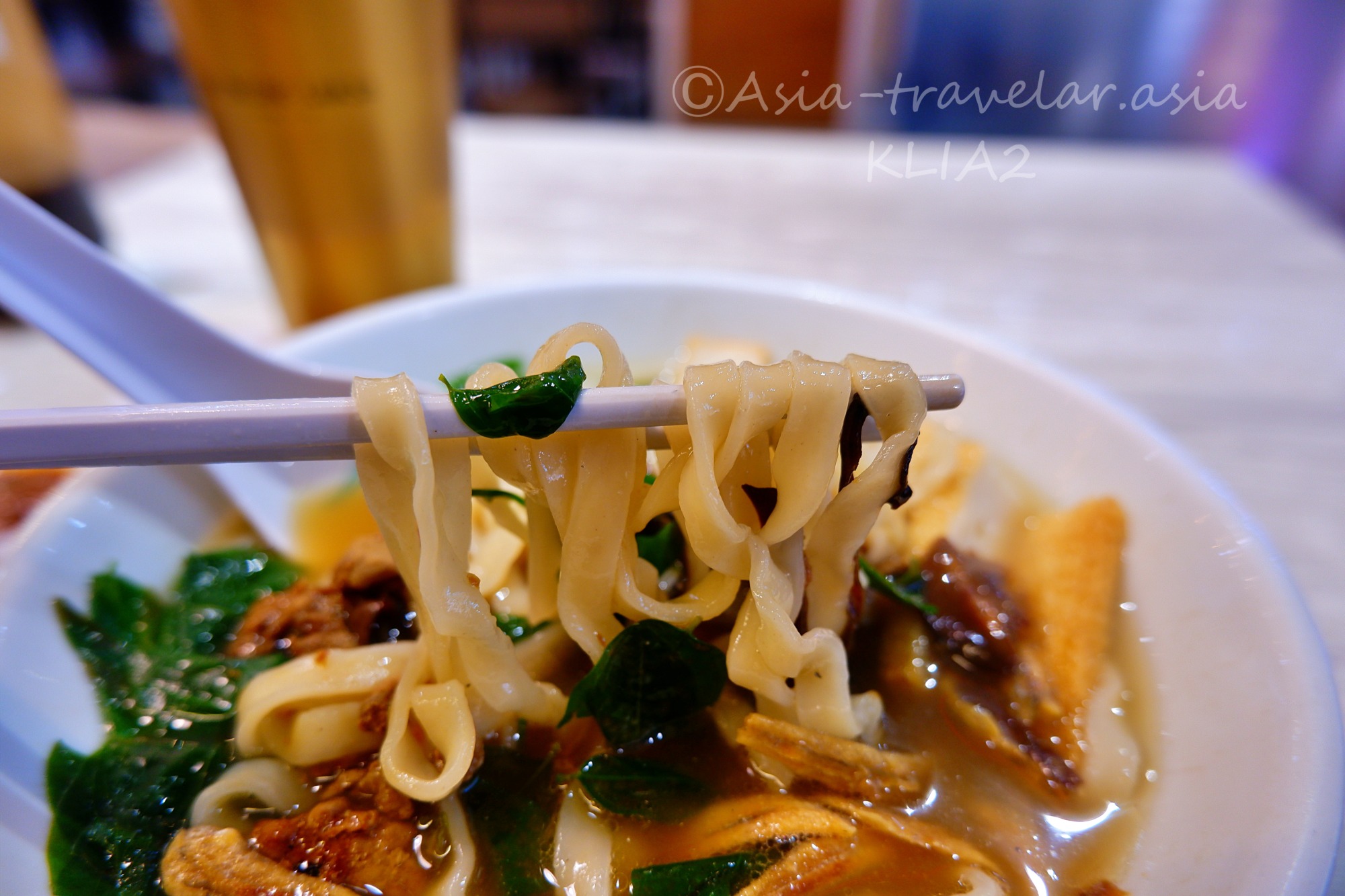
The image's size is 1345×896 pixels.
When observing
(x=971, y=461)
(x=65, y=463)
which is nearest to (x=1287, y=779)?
(x=971, y=461)

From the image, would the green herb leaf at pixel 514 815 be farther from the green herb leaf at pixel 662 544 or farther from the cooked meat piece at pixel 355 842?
the green herb leaf at pixel 662 544

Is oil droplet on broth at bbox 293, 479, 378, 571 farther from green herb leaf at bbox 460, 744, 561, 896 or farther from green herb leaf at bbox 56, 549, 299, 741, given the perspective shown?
green herb leaf at bbox 460, 744, 561, 896

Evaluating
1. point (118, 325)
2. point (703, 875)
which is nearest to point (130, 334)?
point (118, 325)

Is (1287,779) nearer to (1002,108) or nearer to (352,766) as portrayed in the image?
(352,766)

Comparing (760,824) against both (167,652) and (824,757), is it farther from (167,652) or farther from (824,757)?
(167,652)

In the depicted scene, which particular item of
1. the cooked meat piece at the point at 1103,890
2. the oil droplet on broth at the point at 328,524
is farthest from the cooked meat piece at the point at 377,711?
the cooked meat piece at the point at 1103,890

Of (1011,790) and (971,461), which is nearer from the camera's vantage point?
(1011,790)
